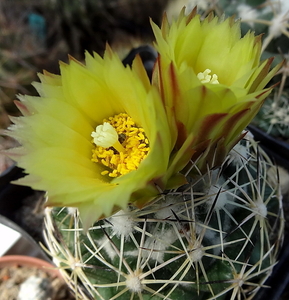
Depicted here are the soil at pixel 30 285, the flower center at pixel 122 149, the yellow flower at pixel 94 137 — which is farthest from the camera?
the soil at pixel 30 285

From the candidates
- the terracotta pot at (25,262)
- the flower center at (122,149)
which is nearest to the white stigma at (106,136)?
the flower center at (122,149)

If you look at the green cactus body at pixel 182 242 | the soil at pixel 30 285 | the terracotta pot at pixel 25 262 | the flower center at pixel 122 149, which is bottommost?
the soil at pixel 30 285

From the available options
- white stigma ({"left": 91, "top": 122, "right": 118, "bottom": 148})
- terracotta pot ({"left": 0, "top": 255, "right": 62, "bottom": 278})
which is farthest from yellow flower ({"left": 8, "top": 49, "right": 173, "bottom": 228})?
terracotta pot ({"left": 0, "top": 255, "right": 62, "bottom": 278})

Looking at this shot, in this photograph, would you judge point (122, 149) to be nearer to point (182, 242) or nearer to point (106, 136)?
point (106, 136)

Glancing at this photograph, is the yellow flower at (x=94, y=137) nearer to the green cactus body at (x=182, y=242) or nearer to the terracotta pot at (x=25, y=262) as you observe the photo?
the green cactus body at (x=182, y=242)

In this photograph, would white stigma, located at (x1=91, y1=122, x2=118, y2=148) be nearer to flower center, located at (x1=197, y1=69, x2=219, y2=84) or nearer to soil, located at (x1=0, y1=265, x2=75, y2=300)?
flower center, located at (x1=197, y1=69, x2=219, y2=84)

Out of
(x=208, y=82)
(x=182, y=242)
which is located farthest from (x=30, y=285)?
(x=208, y=82)

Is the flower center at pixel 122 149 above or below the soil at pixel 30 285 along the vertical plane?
above
